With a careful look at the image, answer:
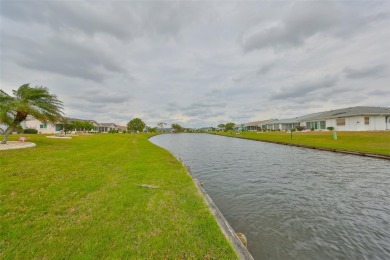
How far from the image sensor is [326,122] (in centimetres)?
5112

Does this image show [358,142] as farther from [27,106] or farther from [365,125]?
[27,106]

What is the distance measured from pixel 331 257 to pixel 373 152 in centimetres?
1808

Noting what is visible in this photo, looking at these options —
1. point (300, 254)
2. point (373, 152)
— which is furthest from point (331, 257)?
point (373, 152)

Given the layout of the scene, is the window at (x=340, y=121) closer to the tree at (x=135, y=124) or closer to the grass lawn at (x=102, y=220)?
the grass lawn at (x=102, y=220)

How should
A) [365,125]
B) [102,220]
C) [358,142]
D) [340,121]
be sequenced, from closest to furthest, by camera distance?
[102,220] < [358,142] < [365,125] < [340,121]

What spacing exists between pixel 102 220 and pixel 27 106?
15480mm

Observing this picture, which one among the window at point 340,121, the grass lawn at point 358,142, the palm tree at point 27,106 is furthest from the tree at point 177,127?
the palm tree at point 27,106

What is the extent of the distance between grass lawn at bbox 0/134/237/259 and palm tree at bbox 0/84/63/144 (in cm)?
949

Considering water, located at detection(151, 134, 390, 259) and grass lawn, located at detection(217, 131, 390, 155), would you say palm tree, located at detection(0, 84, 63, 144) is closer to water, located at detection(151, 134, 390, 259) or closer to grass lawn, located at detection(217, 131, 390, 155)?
water, located at detection(151, 134, 390, 259)

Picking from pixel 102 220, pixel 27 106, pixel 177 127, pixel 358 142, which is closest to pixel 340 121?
pixel 358 142

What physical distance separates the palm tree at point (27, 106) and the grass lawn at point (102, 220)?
9493mm

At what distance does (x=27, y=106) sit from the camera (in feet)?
49.4

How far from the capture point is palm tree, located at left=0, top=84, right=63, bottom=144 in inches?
583

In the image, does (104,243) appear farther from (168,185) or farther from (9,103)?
(9,103)
